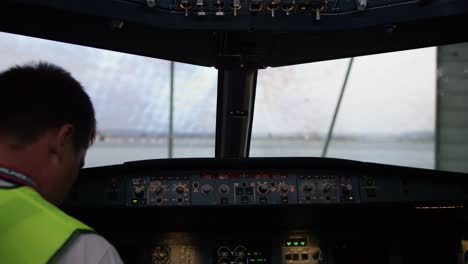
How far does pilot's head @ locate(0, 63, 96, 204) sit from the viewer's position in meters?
0.73

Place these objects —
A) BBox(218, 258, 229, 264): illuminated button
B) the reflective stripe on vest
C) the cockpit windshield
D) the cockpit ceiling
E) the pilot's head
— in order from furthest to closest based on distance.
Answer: the cockpit windshield
BBox(218, 258, 229, 264): illuminated button
the cockpit ceiling
the pilot's head
the reflective stripe on vest

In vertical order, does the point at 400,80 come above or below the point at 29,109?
above

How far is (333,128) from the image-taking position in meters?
7.62

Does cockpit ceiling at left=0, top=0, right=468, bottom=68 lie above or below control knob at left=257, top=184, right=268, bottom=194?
above

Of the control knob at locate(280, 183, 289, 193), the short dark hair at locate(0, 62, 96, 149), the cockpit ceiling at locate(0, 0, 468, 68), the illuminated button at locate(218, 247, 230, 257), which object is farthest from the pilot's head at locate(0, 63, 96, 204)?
the illuminated button at locate(218, 247, 230, 257)

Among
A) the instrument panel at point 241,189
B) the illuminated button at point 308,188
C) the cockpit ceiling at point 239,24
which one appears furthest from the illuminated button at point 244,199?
the cockpit ceiling at point 239,24

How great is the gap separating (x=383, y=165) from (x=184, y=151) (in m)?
5.31

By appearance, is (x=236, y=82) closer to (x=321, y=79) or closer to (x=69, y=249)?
(x=69, y=249)

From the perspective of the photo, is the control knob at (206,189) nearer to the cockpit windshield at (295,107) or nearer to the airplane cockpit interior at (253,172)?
the airplane cockpit interior at (253,172)

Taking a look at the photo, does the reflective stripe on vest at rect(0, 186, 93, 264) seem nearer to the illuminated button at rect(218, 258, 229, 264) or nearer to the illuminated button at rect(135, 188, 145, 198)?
the illuminated button at rect(135, 188, 145, 198)


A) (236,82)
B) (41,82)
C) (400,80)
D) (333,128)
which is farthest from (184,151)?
(41,82)

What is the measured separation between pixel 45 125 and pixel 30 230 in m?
0.18

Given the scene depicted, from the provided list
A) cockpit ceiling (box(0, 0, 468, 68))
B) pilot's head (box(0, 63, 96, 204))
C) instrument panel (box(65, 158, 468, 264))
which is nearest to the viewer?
pilot's head (box(0, 63, 96, 204))

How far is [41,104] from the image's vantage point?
75 cm
